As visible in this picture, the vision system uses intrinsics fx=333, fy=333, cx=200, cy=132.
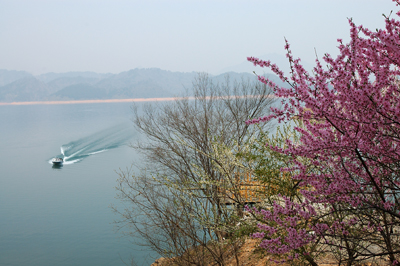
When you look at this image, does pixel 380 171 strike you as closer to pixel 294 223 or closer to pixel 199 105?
pixel 294 223

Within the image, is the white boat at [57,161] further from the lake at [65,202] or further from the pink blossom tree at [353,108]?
the pink blossom tree at [353,108]

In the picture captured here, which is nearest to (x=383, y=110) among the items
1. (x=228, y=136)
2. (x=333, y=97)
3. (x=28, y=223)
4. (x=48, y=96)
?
(x=333, y=97)

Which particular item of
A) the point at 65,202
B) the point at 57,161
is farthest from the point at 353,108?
the point at 57,161

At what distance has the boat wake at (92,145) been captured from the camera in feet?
107

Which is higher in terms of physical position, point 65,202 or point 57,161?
point 57,161

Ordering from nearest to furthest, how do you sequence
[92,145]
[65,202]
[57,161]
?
[65,202] < [57,161] < [92,145]

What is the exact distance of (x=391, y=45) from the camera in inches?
92.7

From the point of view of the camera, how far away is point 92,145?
34.9 m

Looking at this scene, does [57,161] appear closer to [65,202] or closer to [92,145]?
[92,145]

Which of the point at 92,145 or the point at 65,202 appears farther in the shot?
the point at 92,145

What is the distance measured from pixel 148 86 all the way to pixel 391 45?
6565 inches

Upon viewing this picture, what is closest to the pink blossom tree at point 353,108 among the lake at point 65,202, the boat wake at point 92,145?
the lake at point 65,202

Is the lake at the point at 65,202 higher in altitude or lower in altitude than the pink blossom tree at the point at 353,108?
lower

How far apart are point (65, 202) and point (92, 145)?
41.0ft
